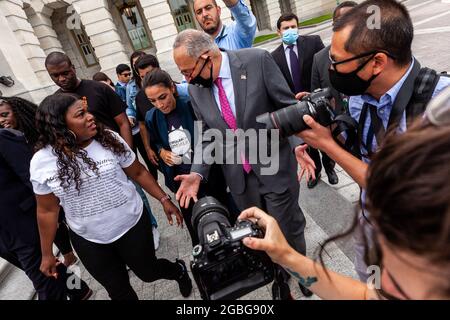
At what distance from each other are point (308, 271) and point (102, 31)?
637 inches

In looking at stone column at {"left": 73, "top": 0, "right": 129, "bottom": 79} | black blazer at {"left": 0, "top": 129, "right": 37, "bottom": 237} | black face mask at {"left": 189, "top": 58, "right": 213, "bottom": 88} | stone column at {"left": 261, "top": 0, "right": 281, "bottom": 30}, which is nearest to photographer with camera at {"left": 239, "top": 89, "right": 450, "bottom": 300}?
black face mask at {"left": 189, "top": 58, "right": 213, "bottom": 88}

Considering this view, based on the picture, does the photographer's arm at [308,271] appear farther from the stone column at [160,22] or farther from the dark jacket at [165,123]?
the stone column at [160,22]

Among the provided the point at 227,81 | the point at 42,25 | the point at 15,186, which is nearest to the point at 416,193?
the point at 227,81

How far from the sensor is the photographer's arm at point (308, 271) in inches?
40.1

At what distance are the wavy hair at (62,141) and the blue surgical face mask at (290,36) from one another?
104 inches

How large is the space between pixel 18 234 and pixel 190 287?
1.54 metres

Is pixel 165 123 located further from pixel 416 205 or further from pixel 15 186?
pixel 416 205

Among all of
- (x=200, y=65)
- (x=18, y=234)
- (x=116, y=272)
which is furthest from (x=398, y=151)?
(x=18, y=234)

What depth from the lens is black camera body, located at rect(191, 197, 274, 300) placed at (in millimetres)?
1146

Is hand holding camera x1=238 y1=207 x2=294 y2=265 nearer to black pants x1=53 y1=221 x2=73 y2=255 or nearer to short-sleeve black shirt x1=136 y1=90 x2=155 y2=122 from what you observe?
short-sleeve black shirt x1=136 y1=90 x2=155 y2=122

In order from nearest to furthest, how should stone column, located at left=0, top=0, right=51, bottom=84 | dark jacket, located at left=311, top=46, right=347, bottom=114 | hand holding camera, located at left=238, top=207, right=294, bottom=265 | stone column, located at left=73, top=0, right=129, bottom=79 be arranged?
hand holding camera, located at left=238, top=207, right=294, bottom=265 < dark jacket, located at left=311, top=46, right=347, bottom=114 < stone column, located at left=0, top=0, right=51, bottom=84 < stone column, located at left=73, top=0, right=129, bottom=79

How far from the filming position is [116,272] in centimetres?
215

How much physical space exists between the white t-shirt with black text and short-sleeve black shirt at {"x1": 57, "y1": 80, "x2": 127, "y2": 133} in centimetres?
113
